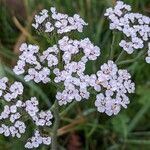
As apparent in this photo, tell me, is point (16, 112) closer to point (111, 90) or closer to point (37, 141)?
point (37, 141)

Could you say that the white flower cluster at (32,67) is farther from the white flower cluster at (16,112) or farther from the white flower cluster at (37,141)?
the white flower cluster at (37,141)

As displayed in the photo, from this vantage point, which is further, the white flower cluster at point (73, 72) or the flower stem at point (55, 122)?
the flower stem at point (55, 122)

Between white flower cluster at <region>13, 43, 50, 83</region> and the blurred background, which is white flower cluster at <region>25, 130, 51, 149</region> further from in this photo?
the blurred background

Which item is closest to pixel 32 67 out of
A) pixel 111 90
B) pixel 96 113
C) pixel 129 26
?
pixel 111 90

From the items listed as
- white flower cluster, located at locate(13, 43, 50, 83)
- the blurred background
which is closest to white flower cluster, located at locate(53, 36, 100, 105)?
white flower cluster, located at locate(13, 43, 50, 83)

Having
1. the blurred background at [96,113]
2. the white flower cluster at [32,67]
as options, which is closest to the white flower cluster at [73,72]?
the white flower cluster at [32,67]

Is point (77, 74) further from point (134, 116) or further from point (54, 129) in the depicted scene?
point (134, 116)
